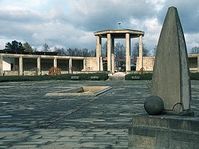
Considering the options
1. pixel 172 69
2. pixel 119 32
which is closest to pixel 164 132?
pixel 172 69

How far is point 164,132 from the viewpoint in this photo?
516 centimetres

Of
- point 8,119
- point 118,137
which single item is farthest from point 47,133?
point 8,119

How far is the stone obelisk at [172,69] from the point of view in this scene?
5777 mm

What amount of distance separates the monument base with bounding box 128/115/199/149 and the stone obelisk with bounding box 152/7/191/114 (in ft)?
1.66

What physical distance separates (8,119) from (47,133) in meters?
3.03

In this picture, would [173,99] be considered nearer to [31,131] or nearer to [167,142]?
[167,142]

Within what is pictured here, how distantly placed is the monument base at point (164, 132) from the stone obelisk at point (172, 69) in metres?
0.51

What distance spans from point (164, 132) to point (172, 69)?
1.19 metres

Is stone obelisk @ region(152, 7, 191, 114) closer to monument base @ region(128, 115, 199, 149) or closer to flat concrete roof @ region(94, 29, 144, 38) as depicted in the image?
monument base @ region(128, 115, 199, 149)

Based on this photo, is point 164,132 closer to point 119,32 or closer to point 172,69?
point 172,69

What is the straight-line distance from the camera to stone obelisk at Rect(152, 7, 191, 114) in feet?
19.0

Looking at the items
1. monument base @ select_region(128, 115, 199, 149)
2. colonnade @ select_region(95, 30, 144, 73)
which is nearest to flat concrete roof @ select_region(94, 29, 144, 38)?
colonnade @ select_region(95, 30, 144, 73)

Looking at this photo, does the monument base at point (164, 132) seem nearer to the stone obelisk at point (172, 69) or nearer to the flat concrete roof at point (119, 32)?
the stone obelisk at point (172, 69)

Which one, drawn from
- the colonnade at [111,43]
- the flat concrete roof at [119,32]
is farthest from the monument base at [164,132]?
the flat concrete roof at [119,32]
